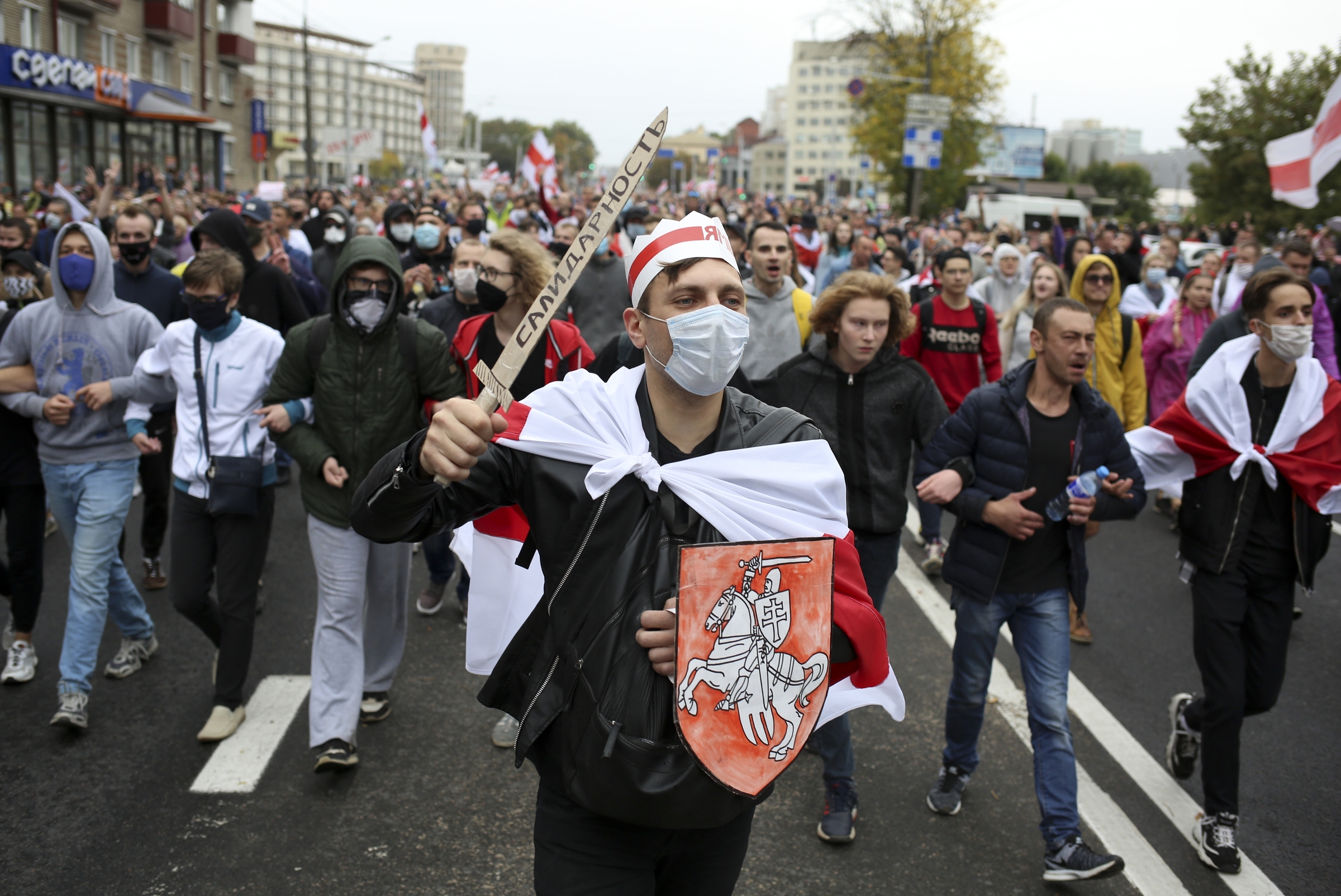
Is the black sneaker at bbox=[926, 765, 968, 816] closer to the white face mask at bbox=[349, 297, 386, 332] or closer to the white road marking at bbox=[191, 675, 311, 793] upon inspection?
the white road marking at bbox=[191, 675, 311, 793]

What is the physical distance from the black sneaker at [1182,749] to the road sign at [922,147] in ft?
120

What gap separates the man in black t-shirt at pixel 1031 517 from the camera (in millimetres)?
3955

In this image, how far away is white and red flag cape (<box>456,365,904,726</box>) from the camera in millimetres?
2217

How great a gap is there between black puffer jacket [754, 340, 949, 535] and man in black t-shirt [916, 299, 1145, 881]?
0.99 ft

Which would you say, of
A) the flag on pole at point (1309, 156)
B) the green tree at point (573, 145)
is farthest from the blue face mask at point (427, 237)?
the green tree at point (573, 145)

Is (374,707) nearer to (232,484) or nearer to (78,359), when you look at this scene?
(232,484)

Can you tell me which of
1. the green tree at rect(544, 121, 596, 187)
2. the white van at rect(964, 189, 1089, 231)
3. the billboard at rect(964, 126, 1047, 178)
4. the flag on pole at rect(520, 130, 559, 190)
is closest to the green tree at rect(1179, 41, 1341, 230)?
the white van at rect(964, 189, 1089, 231)

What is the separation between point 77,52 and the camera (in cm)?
3859

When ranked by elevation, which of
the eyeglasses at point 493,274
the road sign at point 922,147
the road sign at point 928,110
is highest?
the road sign at point 928,110

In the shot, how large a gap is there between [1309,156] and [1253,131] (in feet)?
86.6

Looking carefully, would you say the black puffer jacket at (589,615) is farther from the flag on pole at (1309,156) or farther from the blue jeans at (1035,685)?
the flag on pole at (1309,156)

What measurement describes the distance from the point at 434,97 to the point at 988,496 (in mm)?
185184

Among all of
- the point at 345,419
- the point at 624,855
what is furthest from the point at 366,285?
the point at 624,855

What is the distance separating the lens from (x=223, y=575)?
183 inches
